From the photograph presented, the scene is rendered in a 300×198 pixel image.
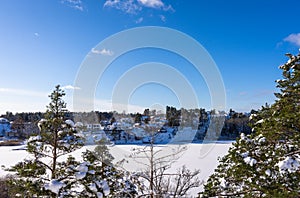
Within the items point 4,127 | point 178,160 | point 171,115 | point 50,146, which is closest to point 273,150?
point 50,146

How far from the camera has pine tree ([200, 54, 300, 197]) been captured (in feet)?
16.3

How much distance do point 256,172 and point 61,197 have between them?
473cm

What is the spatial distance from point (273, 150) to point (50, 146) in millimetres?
5903

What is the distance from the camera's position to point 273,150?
5398 mm

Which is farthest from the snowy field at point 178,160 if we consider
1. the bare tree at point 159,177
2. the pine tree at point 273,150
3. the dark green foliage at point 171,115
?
the pine tree at point 273,150

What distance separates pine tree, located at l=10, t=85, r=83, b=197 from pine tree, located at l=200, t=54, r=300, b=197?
4191 mm

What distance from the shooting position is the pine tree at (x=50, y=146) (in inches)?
251

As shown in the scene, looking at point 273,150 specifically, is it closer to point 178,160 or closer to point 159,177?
point 159,177

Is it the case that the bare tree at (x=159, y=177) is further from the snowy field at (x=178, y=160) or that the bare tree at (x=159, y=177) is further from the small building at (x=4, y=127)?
the small building at (x=4, y=127)

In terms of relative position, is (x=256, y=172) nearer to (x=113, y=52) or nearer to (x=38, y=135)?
(x=38, y=135)

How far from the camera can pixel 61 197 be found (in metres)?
6.04

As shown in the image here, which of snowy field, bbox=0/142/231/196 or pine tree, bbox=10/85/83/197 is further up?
pine tree, bbox=10/85/83/197

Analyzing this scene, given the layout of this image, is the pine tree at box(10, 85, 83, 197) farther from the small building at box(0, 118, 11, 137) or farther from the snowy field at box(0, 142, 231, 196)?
the small building at box(0, 118, 11, 137)

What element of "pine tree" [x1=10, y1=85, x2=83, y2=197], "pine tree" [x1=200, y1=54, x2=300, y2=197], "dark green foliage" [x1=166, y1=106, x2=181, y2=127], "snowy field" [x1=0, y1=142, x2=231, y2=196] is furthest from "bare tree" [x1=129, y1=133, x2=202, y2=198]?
"dark green foliage" [x1=166, y1=106, x2=181, y2=127]
